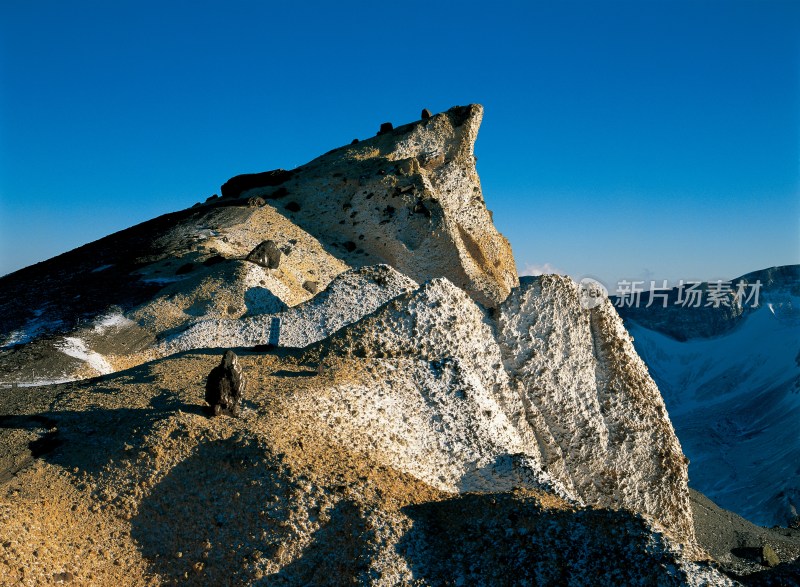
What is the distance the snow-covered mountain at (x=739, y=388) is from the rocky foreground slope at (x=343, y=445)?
52.2m

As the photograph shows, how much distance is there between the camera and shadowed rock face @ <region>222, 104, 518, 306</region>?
133 feet

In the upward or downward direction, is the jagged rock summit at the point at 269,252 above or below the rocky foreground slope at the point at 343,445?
above

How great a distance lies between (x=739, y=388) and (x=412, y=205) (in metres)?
87.6

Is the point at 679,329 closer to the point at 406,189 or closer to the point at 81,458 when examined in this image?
the point at 406,189

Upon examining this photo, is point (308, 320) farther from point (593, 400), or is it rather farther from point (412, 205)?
point (412, 205)

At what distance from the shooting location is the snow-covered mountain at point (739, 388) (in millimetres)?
75312

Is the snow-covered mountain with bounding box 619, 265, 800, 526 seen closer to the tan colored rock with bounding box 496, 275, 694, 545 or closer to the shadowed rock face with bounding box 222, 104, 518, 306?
the shadowed rock face with bounding box 222, 104, 518, 306

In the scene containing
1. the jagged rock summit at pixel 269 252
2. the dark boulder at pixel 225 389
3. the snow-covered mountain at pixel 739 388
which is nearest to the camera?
the dark boulder at pixel 225 389

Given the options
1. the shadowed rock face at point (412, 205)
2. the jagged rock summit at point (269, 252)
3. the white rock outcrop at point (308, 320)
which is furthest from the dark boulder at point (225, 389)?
the shadowed rock face at point (412, 205)

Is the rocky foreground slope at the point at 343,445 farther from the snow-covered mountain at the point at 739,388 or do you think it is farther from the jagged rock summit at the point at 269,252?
the snow-covered mountain at the point at 739,388

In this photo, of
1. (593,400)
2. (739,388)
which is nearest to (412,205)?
(593,400)

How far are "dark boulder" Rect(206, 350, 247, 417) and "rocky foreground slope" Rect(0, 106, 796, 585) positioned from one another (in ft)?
0.81

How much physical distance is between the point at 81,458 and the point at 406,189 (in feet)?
99.6

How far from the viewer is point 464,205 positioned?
46.0m
